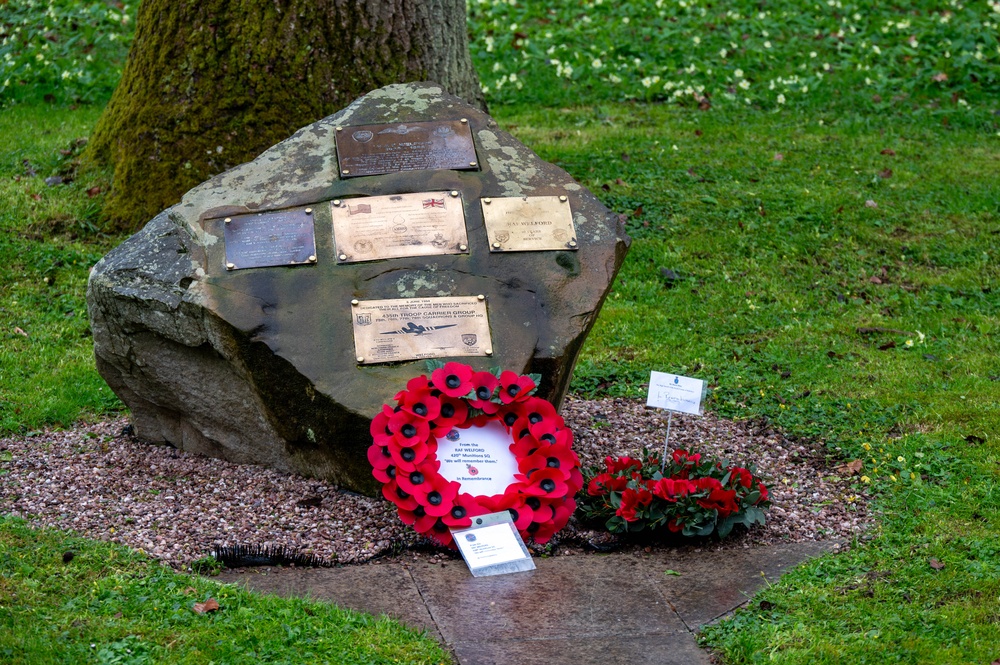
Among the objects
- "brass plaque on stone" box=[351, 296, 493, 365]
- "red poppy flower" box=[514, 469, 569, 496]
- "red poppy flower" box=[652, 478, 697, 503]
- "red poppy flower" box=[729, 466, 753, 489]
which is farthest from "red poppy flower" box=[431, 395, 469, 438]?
"red poppy flower" box=[729, 466, 753, 489]

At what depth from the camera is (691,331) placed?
24.7 feet

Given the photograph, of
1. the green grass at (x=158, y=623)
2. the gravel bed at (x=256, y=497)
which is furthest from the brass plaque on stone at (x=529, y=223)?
the green grass at (x=158, y=623)

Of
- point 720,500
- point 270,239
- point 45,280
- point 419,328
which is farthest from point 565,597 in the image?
point 45,280

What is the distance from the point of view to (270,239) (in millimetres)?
5383

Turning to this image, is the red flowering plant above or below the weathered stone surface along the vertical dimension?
below

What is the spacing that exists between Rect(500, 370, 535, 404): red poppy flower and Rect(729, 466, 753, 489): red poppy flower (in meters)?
0.98

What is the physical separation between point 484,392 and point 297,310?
0.96m

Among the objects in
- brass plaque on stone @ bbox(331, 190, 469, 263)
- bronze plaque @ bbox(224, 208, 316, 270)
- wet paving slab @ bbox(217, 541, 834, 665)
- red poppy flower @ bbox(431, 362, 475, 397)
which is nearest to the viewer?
wet paving slab @ bbox(217, 541, 834, 665)

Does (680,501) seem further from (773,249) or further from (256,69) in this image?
(256,69)

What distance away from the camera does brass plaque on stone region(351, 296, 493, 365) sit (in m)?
5.16

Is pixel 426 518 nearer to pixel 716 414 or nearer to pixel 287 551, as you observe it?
pixel 287 551

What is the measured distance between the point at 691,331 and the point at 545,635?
3.76 metres

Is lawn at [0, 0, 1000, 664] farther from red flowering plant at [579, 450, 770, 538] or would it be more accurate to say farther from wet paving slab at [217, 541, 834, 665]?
red flowering plant at [579, 450, 770, 538]

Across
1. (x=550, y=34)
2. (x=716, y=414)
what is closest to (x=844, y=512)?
(x=716, y=414)
